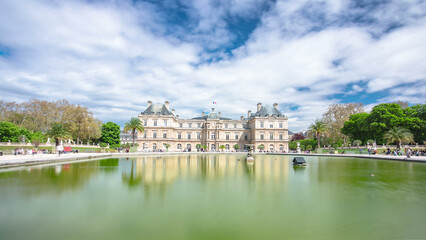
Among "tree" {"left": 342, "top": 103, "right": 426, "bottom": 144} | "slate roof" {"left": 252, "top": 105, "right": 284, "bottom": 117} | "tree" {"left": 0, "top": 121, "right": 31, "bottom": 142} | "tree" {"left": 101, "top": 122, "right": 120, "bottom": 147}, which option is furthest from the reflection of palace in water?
"slate roof" {"left": 252, "top": 105, "right": 284, "bottom": 117}

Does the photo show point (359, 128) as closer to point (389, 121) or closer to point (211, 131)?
point (389, 121)

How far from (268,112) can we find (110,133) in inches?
1500

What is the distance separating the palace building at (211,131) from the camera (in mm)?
54500

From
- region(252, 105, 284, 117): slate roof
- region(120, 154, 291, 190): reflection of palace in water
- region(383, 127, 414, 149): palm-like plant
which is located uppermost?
region(252, 105, 284, 117): slate roof

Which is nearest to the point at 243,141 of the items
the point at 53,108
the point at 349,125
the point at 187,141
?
the point at 187,141

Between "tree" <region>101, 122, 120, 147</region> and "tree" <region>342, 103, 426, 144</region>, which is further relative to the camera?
"tree" <region>101, 122, 120, 147</region>

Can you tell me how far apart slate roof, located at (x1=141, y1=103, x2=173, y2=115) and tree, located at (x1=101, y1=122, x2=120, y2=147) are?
7.24 meters

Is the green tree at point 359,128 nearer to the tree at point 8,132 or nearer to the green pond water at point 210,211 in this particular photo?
the green pond water at point 210,211

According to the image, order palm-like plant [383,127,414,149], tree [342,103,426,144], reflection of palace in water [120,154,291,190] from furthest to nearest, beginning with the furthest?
tree [342,103,426,144] < palm-like plant [383,127,414,149] < reflection of palace in water [120,154,291,190]

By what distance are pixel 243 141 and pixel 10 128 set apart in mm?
46527

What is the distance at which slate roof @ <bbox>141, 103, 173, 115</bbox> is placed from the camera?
55.2 m

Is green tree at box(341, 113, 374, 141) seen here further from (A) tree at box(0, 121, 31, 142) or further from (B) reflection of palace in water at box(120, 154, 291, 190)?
(A) tree at box(0, 121, 31, 142)

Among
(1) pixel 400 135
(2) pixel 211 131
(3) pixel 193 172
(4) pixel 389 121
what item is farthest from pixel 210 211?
(2) pixel 211 131

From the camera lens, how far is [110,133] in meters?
52.0
